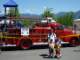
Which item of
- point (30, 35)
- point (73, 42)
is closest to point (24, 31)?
point (30, 35)

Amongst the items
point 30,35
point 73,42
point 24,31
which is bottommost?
point 73,42

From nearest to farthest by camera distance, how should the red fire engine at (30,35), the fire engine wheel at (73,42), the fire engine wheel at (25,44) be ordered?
the red fire engine at (30,35), the fire engine wheel at (25,44), the fire engine wheel at (73,42)

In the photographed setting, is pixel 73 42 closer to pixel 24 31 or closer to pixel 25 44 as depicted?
pixel 25 44

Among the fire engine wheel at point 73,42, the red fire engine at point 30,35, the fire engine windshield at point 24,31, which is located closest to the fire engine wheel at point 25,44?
the red fire engine at point 30,35

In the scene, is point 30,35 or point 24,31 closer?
point 24,31

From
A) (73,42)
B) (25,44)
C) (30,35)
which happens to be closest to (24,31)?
(30,35)

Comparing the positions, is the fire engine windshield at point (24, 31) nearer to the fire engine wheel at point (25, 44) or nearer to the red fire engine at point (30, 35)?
the red fire engine at point (30, 35)

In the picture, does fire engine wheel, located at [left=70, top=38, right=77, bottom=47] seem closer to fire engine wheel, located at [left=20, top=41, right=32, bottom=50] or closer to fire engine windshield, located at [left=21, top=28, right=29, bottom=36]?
fire engine wheel, located at [left=20, top=41, right=32, bottom=50]

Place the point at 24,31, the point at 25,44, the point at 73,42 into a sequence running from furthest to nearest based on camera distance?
1. the point at 73,42
2. the point at 25,44
3. the point at 24,31

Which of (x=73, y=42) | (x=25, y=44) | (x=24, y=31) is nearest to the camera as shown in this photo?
(x=24, y=31)

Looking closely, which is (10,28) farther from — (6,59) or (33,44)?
(6,59)

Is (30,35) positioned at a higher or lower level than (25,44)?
higher

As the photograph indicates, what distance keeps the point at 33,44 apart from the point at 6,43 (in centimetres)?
212

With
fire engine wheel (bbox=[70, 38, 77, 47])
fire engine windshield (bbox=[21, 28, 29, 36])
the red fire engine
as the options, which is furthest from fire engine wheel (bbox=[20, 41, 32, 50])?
fire engine wheel (bbox=[70, 38, 77, 47])
